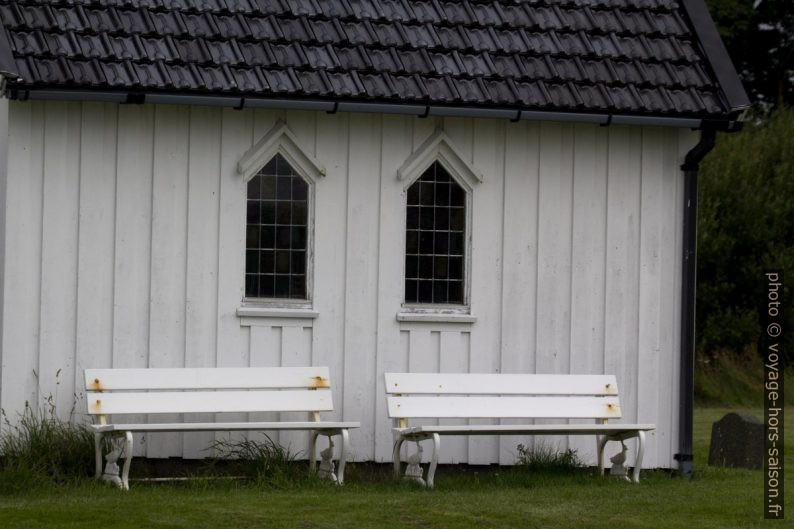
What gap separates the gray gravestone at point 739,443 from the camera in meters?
15.0

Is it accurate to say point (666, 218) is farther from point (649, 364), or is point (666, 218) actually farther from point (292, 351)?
point (292, 351)

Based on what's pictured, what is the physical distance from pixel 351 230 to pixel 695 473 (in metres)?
3.71

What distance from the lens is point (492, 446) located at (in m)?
13.3

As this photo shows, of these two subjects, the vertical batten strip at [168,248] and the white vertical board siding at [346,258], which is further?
the vertical batten strip at [168,248]

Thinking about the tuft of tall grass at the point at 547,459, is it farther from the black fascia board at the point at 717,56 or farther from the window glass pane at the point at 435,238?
the black fascia board at the point at 717,56

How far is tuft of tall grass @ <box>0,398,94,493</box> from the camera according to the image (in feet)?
38.8

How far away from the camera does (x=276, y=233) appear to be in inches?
510

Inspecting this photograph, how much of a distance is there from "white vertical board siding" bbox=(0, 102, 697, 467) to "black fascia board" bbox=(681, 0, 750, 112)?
57 centimetres

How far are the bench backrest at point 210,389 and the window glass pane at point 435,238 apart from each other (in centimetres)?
124

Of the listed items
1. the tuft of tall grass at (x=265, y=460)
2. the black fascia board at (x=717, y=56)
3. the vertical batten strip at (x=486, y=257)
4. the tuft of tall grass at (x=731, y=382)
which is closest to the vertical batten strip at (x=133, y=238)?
the tuft of tall grass at (x=265, y=460)

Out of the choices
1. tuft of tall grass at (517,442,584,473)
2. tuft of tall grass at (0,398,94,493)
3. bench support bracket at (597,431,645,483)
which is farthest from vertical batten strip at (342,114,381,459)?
tuft of tall grass at (0,398,94,493)

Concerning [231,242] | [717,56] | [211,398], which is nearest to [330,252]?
[231,242]

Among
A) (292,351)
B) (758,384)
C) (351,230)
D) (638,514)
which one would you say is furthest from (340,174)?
(758,384)

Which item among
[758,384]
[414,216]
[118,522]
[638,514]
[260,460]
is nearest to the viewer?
[118,522]
